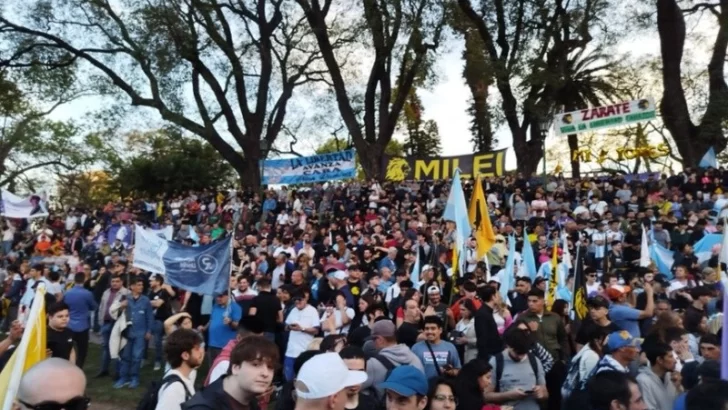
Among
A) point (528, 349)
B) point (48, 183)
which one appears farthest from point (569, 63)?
point (48, 183)

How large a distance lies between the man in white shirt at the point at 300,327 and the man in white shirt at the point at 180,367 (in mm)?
3851

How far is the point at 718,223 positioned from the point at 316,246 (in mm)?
8826

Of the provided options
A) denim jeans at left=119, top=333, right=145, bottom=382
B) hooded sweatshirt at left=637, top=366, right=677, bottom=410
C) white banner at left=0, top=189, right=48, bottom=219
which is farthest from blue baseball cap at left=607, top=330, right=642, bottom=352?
white banner at left=0, top=189, right=48, bottom=219

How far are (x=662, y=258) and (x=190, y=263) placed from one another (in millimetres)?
8090

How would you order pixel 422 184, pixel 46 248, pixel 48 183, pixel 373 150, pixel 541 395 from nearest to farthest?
pixel 541 395 → pixel 46 248 → pixel 422 184 → pixel 373 150 → pixel 48 183

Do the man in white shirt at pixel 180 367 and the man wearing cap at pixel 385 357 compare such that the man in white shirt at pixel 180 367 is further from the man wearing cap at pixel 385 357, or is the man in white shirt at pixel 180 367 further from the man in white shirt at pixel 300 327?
the man in white shirt at pixel 300 327

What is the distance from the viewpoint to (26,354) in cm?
367

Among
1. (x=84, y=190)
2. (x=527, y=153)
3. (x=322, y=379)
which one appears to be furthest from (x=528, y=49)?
(x=84, y=190)

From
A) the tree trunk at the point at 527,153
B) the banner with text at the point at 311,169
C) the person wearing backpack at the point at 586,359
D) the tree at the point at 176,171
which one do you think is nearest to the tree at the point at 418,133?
the tree at the point at 176,171

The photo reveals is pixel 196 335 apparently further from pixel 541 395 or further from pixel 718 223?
pixel 718 223

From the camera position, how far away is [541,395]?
219 inches

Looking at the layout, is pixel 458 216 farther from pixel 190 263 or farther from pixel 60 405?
pixel 60 405

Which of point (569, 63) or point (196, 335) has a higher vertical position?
point (569, 63)

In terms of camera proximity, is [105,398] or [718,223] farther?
[718,223]
